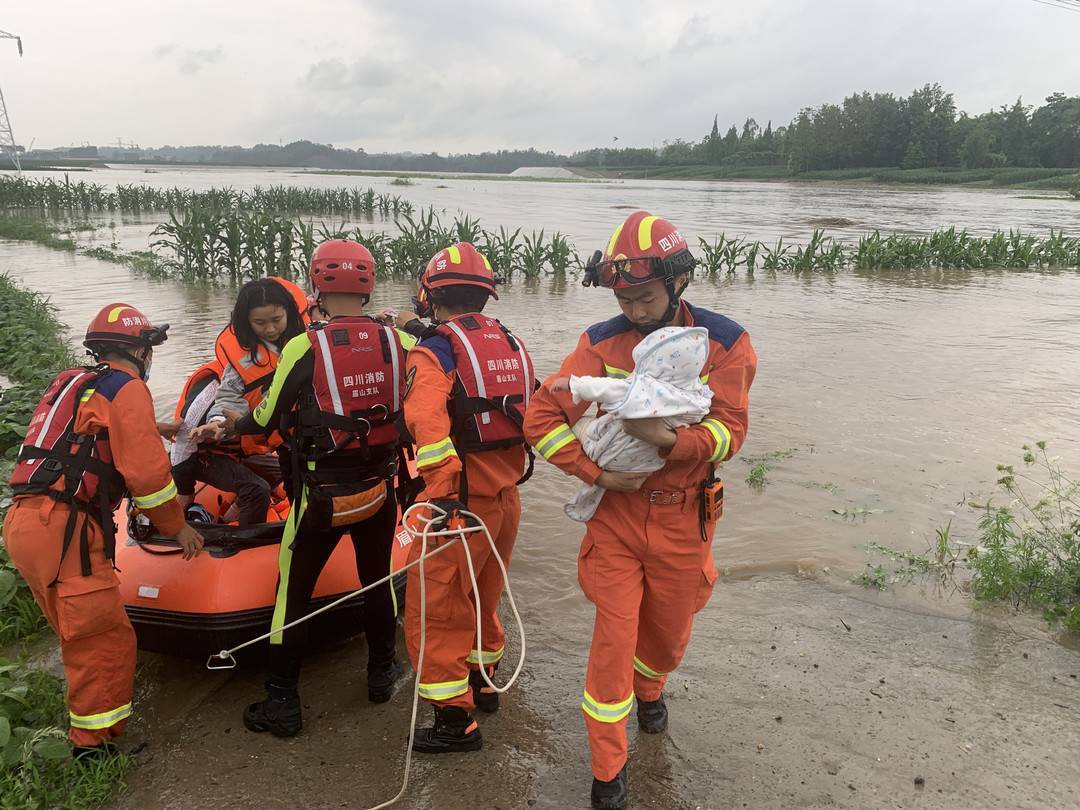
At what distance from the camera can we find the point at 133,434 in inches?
103

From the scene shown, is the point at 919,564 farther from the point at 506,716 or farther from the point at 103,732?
the point at 103,732

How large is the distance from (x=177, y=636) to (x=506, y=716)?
144 centimetres

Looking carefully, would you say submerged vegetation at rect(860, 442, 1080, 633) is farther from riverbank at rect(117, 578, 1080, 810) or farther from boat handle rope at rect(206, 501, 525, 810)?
boat handle rope at rect(206, 501, 525, 810)

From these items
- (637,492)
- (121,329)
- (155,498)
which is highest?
(121,329)

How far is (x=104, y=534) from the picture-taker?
265 centimetres

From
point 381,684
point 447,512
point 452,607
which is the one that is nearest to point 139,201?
point 381,684

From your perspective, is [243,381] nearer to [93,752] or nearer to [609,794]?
[93,752]

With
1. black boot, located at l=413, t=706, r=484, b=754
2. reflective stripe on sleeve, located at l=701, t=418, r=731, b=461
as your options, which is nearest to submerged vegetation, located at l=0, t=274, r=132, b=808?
black boot, located at l=413, t=706, r=484, b=754

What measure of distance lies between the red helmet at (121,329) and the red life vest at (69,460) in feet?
0.49

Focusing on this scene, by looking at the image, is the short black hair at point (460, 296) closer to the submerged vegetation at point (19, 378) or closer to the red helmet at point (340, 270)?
the red helmet at point (340, 270)

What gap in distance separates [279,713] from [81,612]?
828 millimetres

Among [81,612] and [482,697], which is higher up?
[81,612]

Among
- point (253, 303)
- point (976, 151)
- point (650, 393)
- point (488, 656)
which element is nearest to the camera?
point (650, 393)

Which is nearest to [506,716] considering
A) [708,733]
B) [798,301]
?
[708,733]
